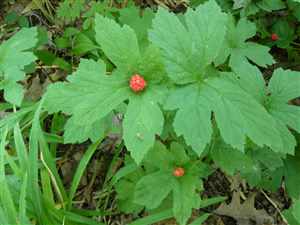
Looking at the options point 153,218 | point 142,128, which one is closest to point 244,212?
point 153,218

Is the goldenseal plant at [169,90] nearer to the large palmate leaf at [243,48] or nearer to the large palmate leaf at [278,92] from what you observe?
the large palmate leaf at [278,92]

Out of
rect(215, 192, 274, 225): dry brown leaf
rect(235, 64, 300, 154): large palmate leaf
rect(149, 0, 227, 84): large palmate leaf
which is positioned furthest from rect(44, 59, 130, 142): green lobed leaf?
rect(215, 192, 274, 225): dry brown leaf

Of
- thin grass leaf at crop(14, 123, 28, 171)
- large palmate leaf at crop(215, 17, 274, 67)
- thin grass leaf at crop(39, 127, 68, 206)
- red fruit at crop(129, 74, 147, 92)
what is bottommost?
thin grass leaf at crop(39, 127, 68, 206)

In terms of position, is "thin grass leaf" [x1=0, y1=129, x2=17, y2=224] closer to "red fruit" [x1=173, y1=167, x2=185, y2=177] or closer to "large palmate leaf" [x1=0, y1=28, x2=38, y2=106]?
"large palmate leaf" [x1=0, y1=28, x2=38, y2=106]

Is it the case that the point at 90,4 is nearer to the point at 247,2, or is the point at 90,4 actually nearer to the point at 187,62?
the point at 247,2

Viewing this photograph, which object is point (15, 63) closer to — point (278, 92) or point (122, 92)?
point (122, 92)

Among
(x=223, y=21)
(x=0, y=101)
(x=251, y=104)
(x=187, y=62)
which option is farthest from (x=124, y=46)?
(x=0, y=101)
